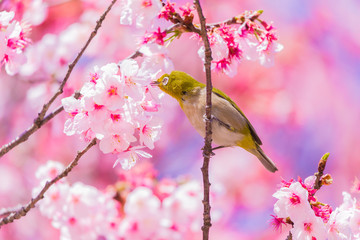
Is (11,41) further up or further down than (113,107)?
further up

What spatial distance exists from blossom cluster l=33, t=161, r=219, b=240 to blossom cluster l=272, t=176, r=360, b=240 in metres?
1.40

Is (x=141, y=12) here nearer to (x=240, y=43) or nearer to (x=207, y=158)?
(x=240, y=43)

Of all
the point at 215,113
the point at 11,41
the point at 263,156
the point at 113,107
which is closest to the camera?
the point at 113,107

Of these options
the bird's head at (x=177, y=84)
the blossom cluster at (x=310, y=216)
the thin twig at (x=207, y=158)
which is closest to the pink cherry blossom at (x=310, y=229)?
the blossom cluster at (x=310, y=216)

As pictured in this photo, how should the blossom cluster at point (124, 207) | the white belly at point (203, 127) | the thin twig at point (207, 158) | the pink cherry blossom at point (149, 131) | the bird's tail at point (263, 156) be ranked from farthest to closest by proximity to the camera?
Answer: the blossom cluster at point (124, 207) < the bird's tail at point (263, 156) < the white belly at point (203, 127) < the pink cherry blossom at point (149, 131) < the thin twig at point (207, 158)

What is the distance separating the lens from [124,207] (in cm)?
290

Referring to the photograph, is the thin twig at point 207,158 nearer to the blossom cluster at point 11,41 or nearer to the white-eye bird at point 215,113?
the white-eye bird at point 215,113

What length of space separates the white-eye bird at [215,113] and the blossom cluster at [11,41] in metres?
0.55

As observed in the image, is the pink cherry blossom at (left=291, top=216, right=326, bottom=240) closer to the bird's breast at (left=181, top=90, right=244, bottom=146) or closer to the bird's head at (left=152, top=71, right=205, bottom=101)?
the bird's breast at (left=181, top=90, right=244, bottom=146)

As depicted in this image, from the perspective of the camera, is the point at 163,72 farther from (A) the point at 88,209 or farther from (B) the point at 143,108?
(A) the point at 88,209

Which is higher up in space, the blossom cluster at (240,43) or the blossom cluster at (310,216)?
the blossom cluster at (240,43)

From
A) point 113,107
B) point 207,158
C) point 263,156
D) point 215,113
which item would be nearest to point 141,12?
point 113,107

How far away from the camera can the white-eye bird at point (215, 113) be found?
2062 mm

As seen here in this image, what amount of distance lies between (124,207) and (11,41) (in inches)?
56.5
